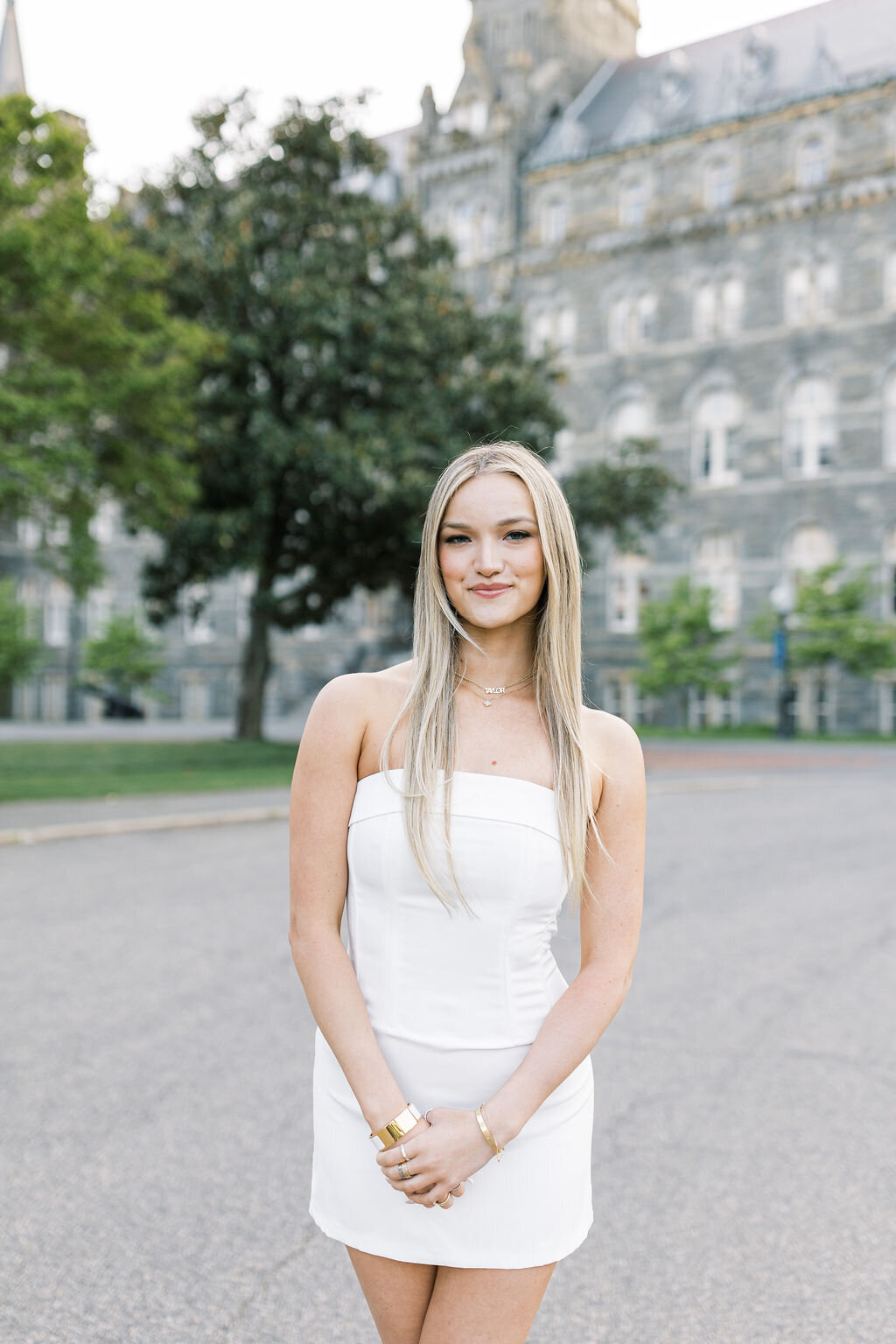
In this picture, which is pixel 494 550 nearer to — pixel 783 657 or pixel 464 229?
pixel 783 657

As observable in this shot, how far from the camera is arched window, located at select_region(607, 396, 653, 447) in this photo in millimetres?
42594

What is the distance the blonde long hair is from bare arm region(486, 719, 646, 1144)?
0.12 ft

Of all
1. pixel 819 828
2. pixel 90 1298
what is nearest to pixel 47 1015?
pixel 90 1298

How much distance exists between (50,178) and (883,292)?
94.6ft

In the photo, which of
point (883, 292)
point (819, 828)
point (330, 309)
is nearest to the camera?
point (819, 828)

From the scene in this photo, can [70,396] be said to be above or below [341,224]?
below

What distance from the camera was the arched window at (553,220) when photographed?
44.4 meters

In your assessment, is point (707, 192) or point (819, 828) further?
point (707, 192)

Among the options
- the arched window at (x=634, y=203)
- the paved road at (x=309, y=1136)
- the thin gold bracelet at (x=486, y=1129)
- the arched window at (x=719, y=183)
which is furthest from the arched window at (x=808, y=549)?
the thin gold bracelet at (x=486, y=1129)

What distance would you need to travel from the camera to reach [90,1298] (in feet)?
10.7

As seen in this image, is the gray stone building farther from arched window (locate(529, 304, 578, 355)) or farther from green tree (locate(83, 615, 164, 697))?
green tree (locate(83, 615, 164, 697))

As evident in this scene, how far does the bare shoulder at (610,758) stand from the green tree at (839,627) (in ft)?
114

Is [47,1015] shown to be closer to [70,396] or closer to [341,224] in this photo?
[70,396]

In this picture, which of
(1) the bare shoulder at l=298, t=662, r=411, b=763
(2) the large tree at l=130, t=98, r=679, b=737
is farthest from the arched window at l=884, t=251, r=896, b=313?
(1) the bare shoulder at l=298, t=662, r=411, b=763
